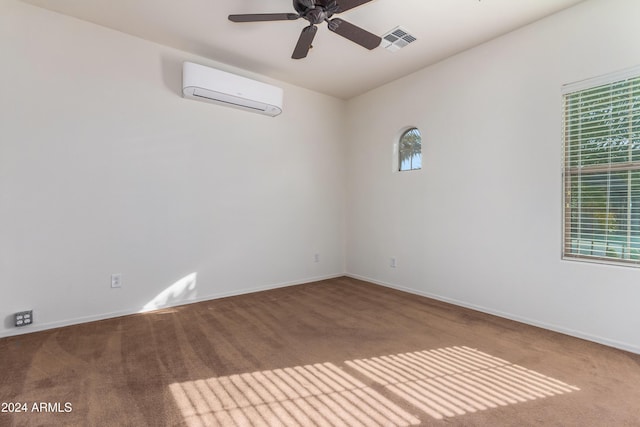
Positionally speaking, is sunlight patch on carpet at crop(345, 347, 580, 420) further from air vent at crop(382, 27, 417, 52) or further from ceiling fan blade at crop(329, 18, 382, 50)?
air vent at crop(382, 27, 417, 52)

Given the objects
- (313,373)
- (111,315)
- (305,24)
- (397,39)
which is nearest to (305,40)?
(305,24)

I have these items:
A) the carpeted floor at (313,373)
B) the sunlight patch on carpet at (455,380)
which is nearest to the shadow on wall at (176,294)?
the carpeted floor at (313,373)

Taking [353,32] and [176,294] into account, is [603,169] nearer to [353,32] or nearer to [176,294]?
[353,32]

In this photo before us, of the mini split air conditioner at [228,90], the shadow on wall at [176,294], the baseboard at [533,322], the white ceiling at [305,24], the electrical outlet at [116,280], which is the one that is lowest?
the baseboard at [533,322]

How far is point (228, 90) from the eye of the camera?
3.33 metres

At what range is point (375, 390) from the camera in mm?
1795

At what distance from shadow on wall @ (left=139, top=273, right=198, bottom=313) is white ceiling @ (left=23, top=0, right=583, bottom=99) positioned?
8.33 feet

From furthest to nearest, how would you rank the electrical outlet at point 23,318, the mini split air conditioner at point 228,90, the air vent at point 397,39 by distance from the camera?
the mini split air conditioner at point 228,90, the air vent at point 397,39, the electrical outlet at point 23,318

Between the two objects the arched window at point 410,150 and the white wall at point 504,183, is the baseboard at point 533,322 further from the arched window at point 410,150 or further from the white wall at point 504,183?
the arched window at point 410,150

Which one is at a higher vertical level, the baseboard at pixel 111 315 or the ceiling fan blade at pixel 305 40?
the ceiling fan blade at pixel 305 40

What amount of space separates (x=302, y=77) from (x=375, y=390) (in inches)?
143

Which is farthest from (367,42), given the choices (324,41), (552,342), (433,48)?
(552,342)

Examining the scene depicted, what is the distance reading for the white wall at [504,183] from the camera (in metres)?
2.40

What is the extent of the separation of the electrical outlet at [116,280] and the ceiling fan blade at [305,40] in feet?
8.83
